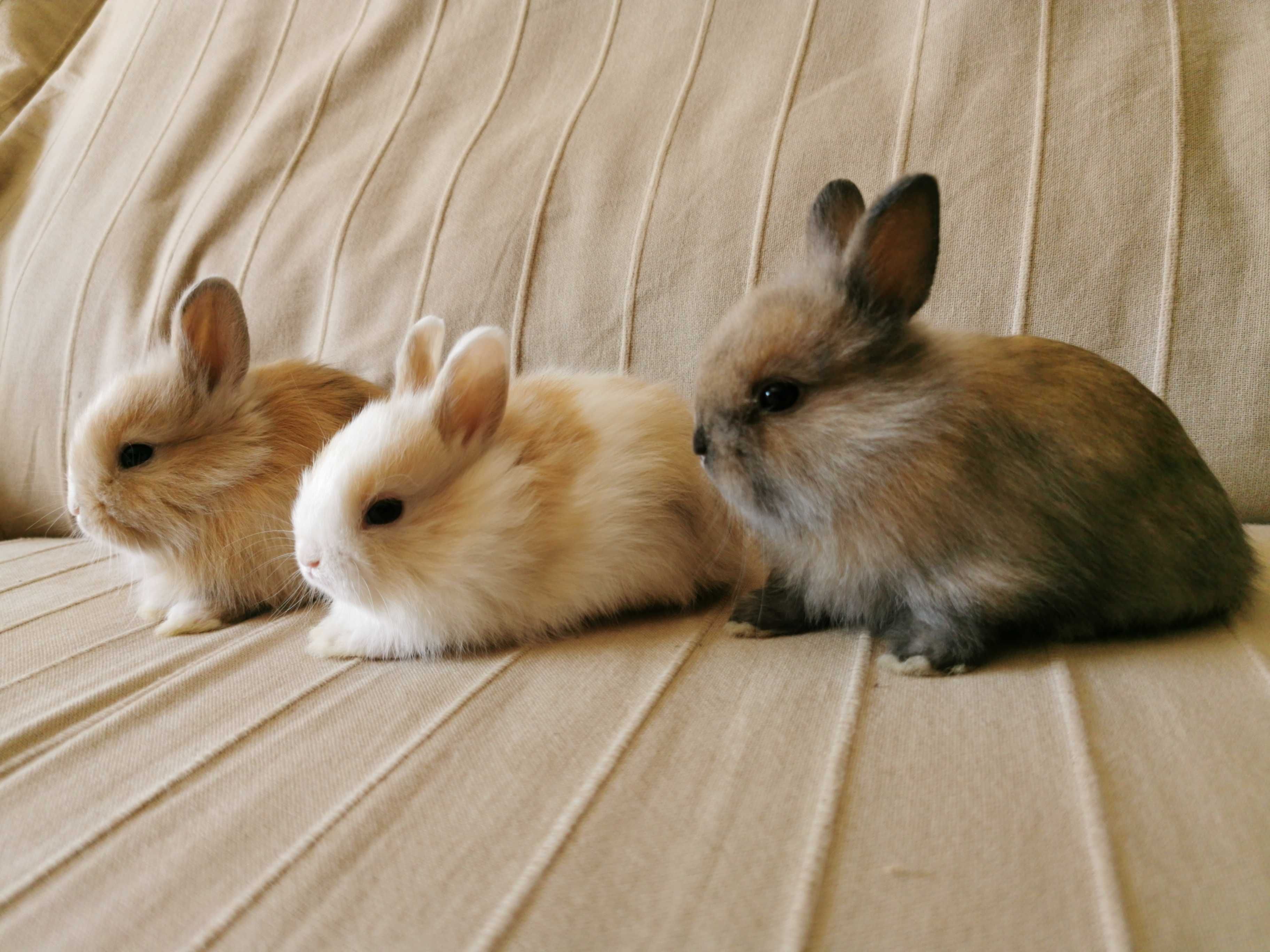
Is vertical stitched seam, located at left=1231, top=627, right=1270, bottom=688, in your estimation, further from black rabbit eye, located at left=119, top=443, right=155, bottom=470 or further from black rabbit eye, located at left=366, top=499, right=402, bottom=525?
black rabbit eye, located at left=119, top=443, right=155, bottom=470

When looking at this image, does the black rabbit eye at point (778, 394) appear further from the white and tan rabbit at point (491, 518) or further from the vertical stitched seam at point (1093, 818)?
the vertical stitched seam at point (1093, 818)

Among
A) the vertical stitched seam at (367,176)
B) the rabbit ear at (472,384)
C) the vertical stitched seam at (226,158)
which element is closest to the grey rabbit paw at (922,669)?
the rabbit ear at (472,384)

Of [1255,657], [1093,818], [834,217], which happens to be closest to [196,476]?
[834,217]

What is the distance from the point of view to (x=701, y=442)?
2.78 ft

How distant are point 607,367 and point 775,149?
406 millimetres

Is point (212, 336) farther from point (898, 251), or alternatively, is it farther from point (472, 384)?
point (898, 251)

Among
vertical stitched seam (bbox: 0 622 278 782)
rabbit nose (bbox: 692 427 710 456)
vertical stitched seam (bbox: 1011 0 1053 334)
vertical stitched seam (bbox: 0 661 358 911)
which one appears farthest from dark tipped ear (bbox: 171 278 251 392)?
vertical stitched seam (bbox: 1011 0 1053 334)

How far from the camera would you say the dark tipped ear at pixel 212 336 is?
1120 millimetres

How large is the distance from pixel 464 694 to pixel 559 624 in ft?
0.54

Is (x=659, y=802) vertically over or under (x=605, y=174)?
under

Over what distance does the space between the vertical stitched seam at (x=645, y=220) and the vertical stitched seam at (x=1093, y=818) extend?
78 centimetres

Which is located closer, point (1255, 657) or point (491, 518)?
point (1255, 657)

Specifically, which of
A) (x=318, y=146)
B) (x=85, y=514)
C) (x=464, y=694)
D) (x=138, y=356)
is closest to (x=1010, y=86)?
(x=464, y=694)

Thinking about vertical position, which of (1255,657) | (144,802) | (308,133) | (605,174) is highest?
(308,133)
